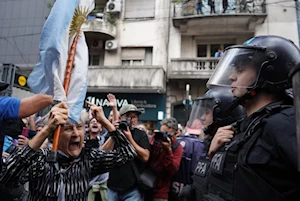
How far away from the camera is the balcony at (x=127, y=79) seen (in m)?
12.2

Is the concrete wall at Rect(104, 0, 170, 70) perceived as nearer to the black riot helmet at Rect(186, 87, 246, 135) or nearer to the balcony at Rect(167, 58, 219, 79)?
the balcony at Rect(167, 58, 219, 79)

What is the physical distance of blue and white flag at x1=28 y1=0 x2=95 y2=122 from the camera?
210cm

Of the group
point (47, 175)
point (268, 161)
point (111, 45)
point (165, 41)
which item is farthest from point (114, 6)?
point (268, 161)

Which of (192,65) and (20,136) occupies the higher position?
(192,65)

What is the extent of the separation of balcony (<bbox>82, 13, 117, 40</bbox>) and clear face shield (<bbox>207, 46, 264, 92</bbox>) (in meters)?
11.9

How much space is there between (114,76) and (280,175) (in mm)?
11710

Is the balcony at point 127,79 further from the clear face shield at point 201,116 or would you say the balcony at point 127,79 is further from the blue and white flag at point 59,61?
the blue and white flag at point 59,61

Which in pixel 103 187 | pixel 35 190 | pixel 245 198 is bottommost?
pixel 103 187

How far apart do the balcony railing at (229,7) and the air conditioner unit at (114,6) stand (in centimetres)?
280

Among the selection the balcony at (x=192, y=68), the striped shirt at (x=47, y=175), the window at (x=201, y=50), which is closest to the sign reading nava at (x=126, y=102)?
the balcony at (x=192, y=68)

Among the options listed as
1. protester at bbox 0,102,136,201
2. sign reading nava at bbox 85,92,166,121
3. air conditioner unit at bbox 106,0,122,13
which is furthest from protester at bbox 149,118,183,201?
air conditioner unit at bbox 106,0,122,13

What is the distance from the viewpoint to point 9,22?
718 cm

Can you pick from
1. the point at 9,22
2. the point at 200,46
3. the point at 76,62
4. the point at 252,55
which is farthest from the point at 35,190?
the point at 200,46

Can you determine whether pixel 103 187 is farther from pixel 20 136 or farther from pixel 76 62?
pixel 76 62
